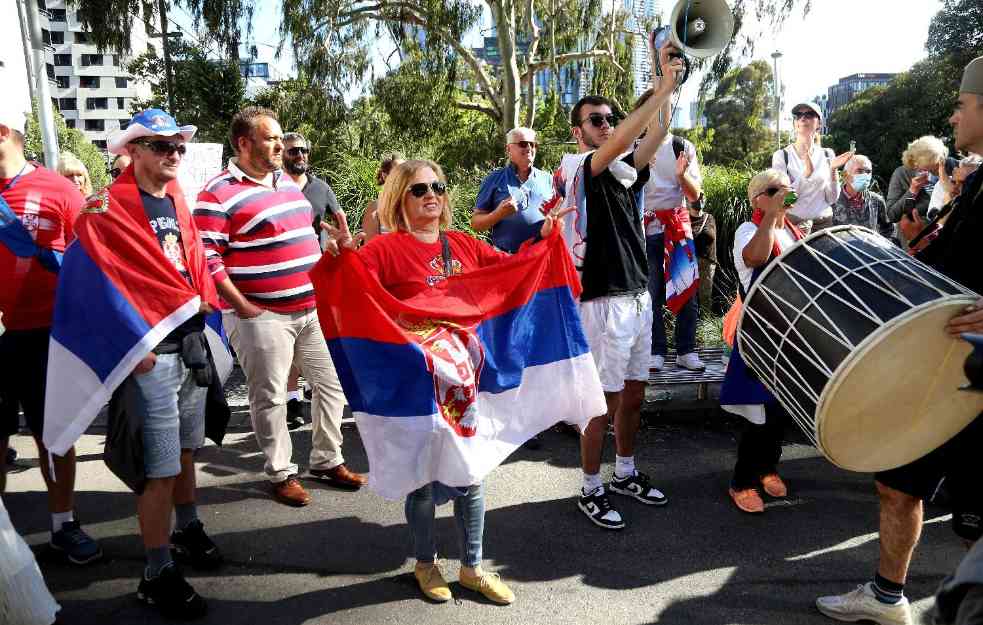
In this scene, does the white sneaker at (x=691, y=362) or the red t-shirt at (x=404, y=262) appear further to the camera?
the white sneaker at (x=691, y=362)

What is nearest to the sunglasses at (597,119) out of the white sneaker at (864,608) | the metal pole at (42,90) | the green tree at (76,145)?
the white sneaker at (864,608)

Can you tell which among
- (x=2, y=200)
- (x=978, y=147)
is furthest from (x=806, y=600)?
(x=2, y=200)

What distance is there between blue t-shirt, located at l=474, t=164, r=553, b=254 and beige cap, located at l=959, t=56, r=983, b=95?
3288mm

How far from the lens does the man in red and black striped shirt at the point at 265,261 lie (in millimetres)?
4031

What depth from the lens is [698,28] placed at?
3348 mm

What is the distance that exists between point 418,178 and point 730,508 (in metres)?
2.63

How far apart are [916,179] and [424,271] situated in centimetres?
566

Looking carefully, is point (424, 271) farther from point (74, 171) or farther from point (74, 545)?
point (74, 171)

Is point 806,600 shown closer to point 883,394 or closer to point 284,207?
point 883,394

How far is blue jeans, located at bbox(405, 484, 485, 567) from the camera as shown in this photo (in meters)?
3.12

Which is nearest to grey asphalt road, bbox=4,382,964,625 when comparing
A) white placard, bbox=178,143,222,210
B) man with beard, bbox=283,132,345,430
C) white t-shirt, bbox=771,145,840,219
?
man with beard, bbox=283,132,345,430

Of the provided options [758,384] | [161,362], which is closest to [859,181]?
[758,384]

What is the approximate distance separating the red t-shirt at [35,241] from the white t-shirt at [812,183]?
529 cm

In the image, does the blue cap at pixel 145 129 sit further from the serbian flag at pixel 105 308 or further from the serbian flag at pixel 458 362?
the serbian flag at pixel 458 362
